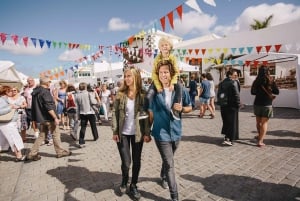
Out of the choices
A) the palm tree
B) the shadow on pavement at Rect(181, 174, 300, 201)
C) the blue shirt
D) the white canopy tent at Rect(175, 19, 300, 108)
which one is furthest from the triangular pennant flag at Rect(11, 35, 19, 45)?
the palm tree

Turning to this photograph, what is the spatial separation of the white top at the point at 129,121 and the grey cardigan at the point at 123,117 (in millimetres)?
45

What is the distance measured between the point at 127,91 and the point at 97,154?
9.35 feet

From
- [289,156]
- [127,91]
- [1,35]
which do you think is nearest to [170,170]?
[127,91]

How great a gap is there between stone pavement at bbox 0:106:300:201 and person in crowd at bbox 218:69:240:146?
323mm

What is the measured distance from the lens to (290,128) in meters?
6.80

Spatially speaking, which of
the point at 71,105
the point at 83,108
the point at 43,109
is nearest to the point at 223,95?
the point at 83,108

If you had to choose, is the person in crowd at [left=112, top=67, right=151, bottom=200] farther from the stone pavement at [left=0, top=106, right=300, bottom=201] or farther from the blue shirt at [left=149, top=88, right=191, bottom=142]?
the stone pavement at [left=0, top=106, right=300, bottom=201]

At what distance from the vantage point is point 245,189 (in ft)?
10.6

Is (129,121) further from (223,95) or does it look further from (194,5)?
(194,5)

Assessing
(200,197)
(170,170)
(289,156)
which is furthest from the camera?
(289,156)

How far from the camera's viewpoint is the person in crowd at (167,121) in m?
2.73

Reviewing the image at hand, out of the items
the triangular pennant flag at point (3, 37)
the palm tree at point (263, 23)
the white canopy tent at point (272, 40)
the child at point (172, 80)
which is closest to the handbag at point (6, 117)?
the child at point (172, 80)

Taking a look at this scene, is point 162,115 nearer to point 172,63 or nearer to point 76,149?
point 172,63

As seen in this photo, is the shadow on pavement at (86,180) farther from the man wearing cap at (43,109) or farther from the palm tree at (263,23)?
the palm tree at (263,23)
